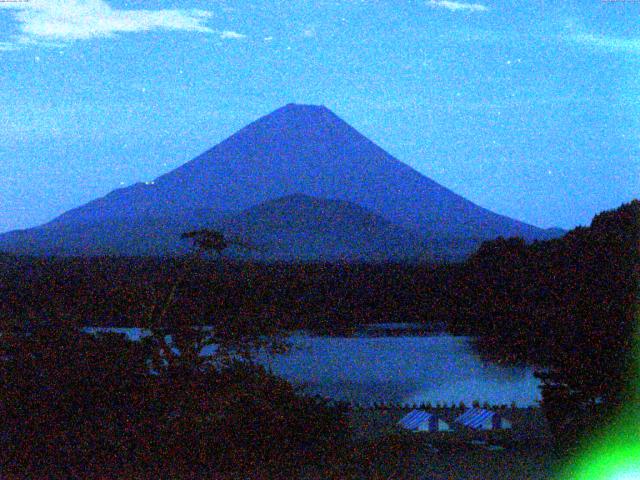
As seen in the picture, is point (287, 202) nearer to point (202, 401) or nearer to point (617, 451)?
point (617, 451)

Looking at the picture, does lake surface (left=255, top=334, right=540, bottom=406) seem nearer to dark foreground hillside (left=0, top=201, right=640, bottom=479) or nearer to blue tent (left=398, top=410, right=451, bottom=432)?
blue tent (left=398, top=410, right=451, bottom=432)

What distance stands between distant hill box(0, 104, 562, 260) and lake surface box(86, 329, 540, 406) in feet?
250

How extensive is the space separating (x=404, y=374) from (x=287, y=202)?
344 feet

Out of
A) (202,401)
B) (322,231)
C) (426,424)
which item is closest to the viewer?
(202,401)

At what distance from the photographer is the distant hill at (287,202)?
4262 inches

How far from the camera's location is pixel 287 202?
121000 mm

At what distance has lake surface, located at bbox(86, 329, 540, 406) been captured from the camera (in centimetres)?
1338

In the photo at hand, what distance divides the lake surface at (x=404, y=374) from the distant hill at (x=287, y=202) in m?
76.2

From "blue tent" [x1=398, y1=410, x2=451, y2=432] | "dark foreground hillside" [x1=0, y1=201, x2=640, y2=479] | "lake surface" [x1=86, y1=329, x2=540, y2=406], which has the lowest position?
"lake surface" [x1=86, y1=329, x2=540, y2=406]

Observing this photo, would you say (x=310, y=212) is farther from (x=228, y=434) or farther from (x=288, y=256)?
(x=228, y=434)

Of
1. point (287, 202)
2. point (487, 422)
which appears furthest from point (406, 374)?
point (287, 202)

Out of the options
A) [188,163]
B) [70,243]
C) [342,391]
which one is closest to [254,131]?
[188,163]

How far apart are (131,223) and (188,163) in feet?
122

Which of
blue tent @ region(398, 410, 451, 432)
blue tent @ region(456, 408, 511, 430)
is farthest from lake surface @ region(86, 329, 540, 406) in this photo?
blue tent @ region(456, 408, 511, 430)
